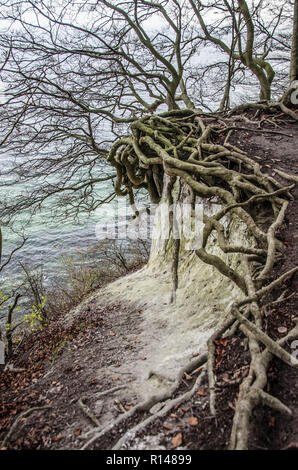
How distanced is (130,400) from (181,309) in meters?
1.79

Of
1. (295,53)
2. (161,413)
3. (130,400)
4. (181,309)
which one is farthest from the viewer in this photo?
(295,53)

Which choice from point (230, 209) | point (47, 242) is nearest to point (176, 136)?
point (230, 209)

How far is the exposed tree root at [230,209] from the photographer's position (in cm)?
215

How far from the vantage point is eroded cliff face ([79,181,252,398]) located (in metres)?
3.15

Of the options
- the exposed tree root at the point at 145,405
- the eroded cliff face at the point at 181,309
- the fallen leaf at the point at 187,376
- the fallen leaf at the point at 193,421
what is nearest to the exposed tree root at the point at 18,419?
the exposed tree root at the point at 145,405

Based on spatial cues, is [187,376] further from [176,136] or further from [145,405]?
[176,136]

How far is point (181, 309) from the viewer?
438 centimetres

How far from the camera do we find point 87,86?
816 cm

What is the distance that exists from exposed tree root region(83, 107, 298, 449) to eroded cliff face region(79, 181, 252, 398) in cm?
21

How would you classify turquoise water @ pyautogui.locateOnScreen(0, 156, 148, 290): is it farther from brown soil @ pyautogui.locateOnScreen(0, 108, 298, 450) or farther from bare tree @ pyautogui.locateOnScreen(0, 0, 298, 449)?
brown soil @ pyautogui.locateOnScreen(0, 108, 298, 450)

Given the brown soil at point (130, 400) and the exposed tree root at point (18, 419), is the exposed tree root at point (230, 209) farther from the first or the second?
the exposed tree root at point (18, 419)

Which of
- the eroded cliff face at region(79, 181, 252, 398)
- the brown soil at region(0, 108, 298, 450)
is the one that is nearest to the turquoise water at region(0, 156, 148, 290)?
the eroded cliff face at region(79, 181, 252, 398)

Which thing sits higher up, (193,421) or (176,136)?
(176,136)
